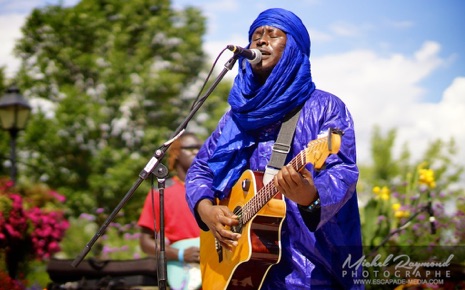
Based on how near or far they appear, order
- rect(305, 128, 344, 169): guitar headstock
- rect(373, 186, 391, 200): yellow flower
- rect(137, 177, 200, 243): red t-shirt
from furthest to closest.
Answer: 1. rect(373, 186, 391, 200): yellow flower
2. rect(137, 177, 200, 243): red t-shirt
3. rect(305, 128, 344, 169): guitar headstock

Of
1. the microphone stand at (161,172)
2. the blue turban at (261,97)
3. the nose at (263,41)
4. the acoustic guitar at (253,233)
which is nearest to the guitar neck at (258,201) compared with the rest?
the acoustic guitar at (253,233)

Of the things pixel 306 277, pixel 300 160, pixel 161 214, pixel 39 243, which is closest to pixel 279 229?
pixel 306 277

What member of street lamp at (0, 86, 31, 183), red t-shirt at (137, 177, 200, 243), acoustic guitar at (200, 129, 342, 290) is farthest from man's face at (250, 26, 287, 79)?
street lamp at (0, 86, 31, 183)

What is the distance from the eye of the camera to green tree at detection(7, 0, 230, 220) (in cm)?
2295

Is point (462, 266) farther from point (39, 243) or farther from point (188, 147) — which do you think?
point (39, 243)

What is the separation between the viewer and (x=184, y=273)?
6.02m

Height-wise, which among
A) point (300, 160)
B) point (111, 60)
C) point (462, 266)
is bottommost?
point (462, 266)

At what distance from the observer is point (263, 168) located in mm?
3574

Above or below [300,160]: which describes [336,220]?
below

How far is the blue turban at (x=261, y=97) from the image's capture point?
3438 millimetres

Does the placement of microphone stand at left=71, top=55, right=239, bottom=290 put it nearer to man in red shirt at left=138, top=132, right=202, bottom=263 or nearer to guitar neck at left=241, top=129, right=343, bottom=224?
guitar neck at left=241, top=129, right=343, bottom=224

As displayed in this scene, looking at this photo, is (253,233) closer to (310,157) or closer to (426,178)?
(310,157)

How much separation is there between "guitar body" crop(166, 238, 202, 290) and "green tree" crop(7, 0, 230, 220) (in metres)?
16.1

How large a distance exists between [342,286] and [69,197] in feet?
64.8
